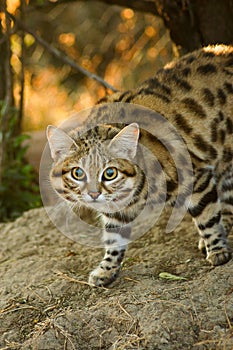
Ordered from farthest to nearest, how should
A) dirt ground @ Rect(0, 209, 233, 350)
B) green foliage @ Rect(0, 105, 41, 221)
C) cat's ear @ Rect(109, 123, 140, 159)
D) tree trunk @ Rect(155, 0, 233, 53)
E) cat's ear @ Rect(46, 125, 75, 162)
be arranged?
green foliage @ Rect(0, 105, 41, 221), tree trunk @ Rect(155, 0, 233, 53), cat's ear @ Rect(46, 125, 75, 162), cat's ear @ Rect(109, 123, 140, 159), dirt ground @ Rect(0, 209, 233, 350)

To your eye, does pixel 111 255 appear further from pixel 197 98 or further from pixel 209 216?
pixel 197 98

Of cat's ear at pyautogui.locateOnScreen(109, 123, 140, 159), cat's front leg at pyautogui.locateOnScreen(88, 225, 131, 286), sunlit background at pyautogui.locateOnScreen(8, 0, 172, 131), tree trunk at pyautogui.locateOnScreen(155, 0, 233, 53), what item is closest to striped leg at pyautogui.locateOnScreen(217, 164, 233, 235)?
cat's front leg at pyautogui.locateOnScreen(88, 225, 131, 286)

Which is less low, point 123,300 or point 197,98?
point 197,98

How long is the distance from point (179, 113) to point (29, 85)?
7.11 meters

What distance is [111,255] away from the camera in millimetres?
4695

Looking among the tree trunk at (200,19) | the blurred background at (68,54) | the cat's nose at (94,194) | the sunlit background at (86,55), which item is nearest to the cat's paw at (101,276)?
the cat's nose at (94,194)

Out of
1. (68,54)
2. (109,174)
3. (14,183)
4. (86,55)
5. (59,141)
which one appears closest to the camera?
(109,174)

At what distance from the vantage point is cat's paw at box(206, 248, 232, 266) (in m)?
4.48

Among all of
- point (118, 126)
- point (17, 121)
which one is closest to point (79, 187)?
point (118, 126)

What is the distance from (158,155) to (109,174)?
1.38ft

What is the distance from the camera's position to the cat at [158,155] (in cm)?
420

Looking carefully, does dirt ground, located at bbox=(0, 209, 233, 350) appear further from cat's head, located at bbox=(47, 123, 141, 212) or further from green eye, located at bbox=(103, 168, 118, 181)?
green eye, located at bbox=(103, 168, 118, 181)

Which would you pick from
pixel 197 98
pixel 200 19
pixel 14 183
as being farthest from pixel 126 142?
pixel 14 183

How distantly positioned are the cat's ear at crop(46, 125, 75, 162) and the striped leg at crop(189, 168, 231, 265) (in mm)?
984
